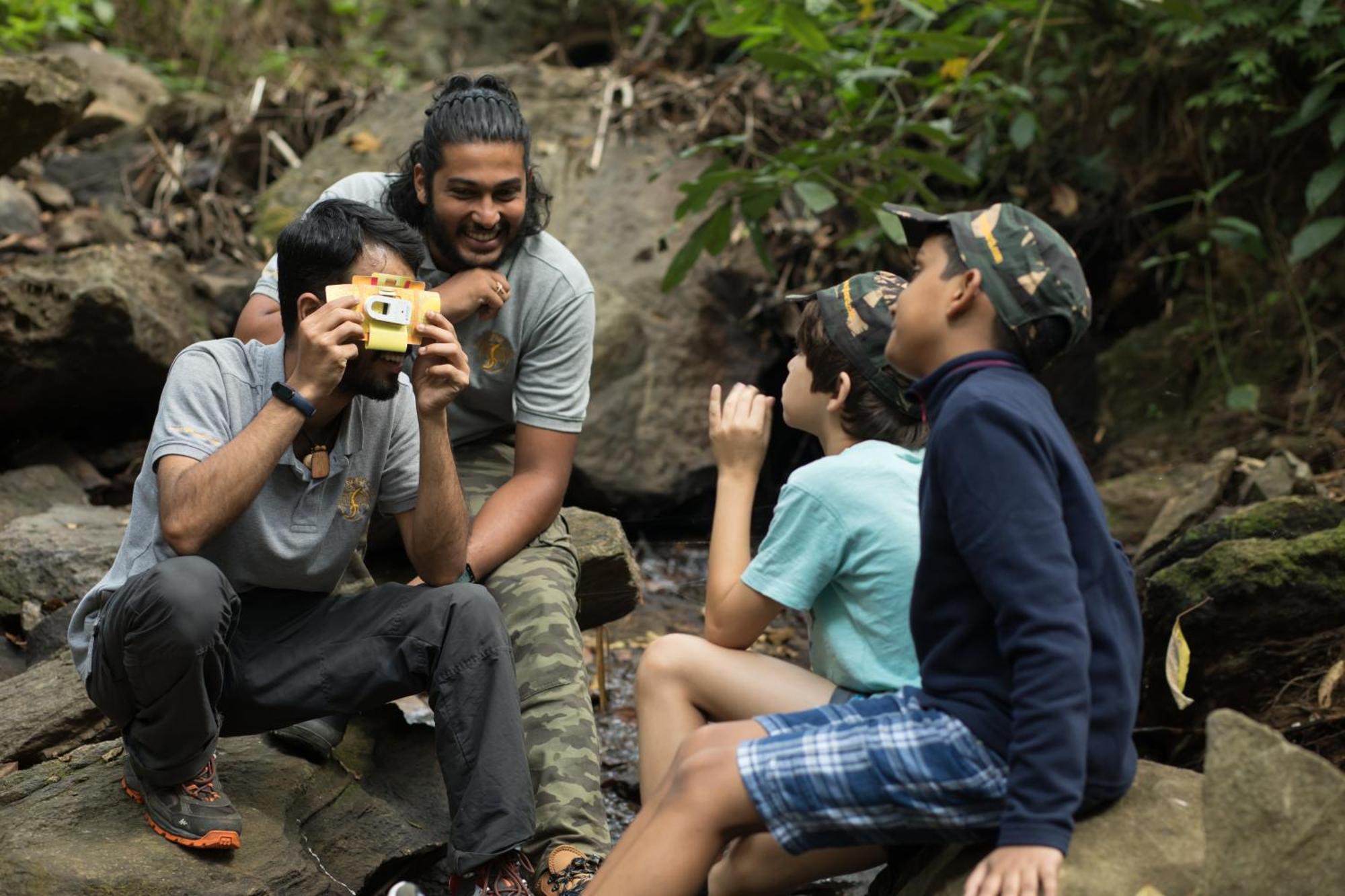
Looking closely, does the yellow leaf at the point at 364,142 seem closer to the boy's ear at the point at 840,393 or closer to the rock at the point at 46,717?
the rock at the point at 46,717

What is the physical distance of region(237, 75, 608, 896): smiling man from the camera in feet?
10.5

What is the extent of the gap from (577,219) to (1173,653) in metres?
3.86

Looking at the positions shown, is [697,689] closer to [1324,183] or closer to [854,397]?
[854,397]

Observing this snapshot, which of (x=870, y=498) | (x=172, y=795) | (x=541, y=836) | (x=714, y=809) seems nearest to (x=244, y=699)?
(x=172, y=795)

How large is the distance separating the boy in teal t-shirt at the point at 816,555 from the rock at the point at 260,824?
27.4 inches

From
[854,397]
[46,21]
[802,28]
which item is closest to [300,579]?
[854,397]

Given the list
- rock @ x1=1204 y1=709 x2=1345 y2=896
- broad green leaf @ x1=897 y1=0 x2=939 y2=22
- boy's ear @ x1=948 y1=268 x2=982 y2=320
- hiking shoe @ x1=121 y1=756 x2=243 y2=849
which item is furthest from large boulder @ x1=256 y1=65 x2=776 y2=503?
rock @ x1=1204 y1=709 x2=1345 y2=896

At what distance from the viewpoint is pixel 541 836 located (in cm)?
283

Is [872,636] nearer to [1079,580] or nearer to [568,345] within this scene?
[1079,580]

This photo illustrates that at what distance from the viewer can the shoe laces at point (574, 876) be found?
106 inches

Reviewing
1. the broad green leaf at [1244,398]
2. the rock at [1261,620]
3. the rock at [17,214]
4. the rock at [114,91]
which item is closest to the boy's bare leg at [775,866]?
the rock at [1261,620]

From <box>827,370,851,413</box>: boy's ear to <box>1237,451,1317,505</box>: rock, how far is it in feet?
7.93

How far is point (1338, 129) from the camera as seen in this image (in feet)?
16.4

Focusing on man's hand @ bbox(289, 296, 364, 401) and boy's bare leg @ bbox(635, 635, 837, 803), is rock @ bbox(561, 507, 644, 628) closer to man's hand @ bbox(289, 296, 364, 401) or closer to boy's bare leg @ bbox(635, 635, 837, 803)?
boy's bare leg @ bbox(635, 635, 837, 803)
